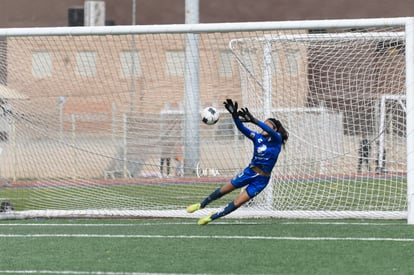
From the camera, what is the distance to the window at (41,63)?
12781mm

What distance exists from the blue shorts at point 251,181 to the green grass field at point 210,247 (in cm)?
41

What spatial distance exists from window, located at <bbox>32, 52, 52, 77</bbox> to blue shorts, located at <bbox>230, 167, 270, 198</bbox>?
128 inches

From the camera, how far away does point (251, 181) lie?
11.2 meters

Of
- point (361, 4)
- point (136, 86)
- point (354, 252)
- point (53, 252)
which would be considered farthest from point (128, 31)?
point (361, 4)

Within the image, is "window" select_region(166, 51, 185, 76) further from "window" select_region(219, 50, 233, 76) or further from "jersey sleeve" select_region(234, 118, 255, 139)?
"jersey sleeve" select_region(234, 118, 255, 139)

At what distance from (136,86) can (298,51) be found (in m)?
2.22

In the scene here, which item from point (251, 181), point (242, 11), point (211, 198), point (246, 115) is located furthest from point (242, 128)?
point (242, 11)

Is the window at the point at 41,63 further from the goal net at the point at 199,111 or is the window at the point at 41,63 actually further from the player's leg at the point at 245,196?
the player's leg at the point at 245,196

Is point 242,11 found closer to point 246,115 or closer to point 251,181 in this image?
point 251,181

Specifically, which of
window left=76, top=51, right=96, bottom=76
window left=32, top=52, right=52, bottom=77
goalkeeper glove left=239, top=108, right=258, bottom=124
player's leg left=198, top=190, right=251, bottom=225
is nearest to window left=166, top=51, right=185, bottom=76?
window left=76, top=51, right=96, bottom=76

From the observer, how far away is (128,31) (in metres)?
11.6

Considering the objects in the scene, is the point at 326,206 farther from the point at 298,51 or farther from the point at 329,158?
the point at 298,51

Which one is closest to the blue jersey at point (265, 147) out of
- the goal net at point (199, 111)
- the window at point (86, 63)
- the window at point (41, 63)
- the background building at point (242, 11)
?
the goal net at point (199, 111)

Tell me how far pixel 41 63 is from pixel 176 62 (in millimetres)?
1799
